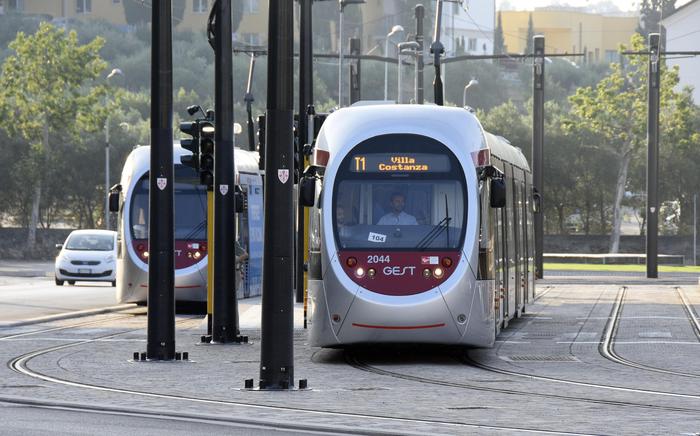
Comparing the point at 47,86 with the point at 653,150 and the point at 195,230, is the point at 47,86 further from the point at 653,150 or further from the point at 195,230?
the point at 195,230

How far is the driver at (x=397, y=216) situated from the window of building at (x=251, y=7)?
460 feet

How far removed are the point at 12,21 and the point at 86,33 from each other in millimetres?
7657

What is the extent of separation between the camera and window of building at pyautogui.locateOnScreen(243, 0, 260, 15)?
158 metres

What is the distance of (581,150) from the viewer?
8238 cm

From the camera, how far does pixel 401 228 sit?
19.3m

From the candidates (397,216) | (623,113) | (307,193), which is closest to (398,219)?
(397,216)

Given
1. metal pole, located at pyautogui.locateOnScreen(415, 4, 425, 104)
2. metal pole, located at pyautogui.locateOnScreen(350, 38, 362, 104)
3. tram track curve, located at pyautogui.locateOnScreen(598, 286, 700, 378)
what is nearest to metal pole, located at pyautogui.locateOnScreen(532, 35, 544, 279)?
metal pole, located at pyautogui.locateOnScreen(415, 4, 425, 104)

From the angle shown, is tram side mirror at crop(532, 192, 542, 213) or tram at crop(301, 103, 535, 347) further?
tram side mirror at crop(532, 192, 542, 213)

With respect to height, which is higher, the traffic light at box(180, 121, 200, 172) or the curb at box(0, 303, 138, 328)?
the traffic light at box(180, 121, 200, 172)

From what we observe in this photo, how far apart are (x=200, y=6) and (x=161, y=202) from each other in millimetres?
141595

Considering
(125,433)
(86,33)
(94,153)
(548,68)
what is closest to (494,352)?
(125,433)

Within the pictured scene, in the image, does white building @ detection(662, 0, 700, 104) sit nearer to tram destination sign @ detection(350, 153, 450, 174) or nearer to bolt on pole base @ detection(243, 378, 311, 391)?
tram destination sign @ detection(350, 153, 450, 174)

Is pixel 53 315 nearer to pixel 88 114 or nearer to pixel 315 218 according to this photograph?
pixel 315 218

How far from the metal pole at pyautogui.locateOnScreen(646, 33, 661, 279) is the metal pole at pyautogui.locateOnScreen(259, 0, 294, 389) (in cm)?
3606
